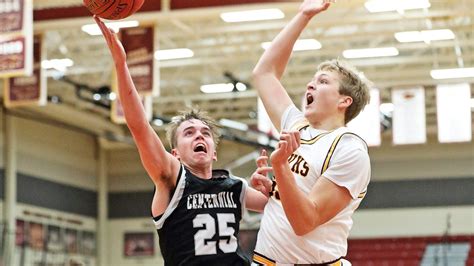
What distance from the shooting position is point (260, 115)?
68.2 ft

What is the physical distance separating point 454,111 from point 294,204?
51.3 ft

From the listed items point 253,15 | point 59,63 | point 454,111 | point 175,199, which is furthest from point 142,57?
point 175,199

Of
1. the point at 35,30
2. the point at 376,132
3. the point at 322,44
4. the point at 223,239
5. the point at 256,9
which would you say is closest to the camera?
the point at 223,239

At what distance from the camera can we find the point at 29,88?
18141 mm

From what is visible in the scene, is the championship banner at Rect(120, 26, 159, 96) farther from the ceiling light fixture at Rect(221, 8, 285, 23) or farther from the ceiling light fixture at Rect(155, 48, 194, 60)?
the ceiling light fixture at Rect(155, 48, 194, 60)

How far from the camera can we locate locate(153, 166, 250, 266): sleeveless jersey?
16.1 ft

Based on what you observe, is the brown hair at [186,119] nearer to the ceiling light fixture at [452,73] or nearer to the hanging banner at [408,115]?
the hanging banner at [408,115]

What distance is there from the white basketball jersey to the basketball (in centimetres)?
126

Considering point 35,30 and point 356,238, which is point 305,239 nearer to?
point 35,30

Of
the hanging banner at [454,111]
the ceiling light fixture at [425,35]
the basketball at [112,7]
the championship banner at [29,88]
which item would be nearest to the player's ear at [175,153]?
the basketball at [112,7]

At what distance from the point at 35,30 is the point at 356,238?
51.3ft

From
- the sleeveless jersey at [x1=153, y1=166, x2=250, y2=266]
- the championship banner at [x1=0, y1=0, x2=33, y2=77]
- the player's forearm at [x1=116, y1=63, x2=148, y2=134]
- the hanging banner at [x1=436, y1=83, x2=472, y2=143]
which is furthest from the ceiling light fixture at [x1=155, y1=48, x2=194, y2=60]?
the player's forearm at [x1=116, y1=63, x2=148, y2=134]

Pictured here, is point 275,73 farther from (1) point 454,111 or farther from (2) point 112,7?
(1) point 454,111

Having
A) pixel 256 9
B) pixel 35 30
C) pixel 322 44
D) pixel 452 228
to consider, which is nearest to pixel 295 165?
pixel 256 9
